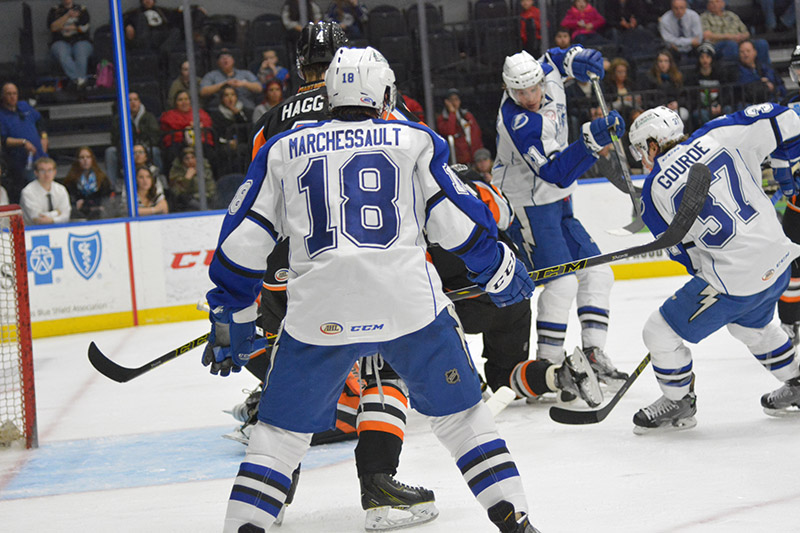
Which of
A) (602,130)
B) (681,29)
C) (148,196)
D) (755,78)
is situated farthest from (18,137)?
(755,78)

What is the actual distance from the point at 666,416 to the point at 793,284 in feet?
4.17

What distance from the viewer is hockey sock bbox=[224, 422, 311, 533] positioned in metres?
2.02

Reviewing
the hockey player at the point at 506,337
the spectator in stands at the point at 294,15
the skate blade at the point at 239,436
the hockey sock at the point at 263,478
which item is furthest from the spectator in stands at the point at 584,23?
the hockey sock at the point at 263,478

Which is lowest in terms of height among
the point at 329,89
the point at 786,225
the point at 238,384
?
the point at 238,384

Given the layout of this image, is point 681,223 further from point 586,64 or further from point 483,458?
point 586,64

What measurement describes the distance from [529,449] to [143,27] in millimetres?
5251

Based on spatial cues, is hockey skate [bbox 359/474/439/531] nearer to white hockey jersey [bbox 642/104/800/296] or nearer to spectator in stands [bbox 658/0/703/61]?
white hockey jersey [bbox 642/104/800/296]

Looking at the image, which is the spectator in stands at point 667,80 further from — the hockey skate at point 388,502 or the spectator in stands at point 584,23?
the hockey skate at point 388,502

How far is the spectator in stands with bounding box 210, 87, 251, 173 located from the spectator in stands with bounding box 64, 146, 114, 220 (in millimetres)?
Result: 843

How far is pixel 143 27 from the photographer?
7.29 meters

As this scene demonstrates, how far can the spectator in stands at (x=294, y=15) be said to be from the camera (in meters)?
7.70

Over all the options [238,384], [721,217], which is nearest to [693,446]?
[721,217]

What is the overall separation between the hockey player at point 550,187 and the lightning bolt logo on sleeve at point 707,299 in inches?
32.3

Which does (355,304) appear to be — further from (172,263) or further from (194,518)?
(172,263)
